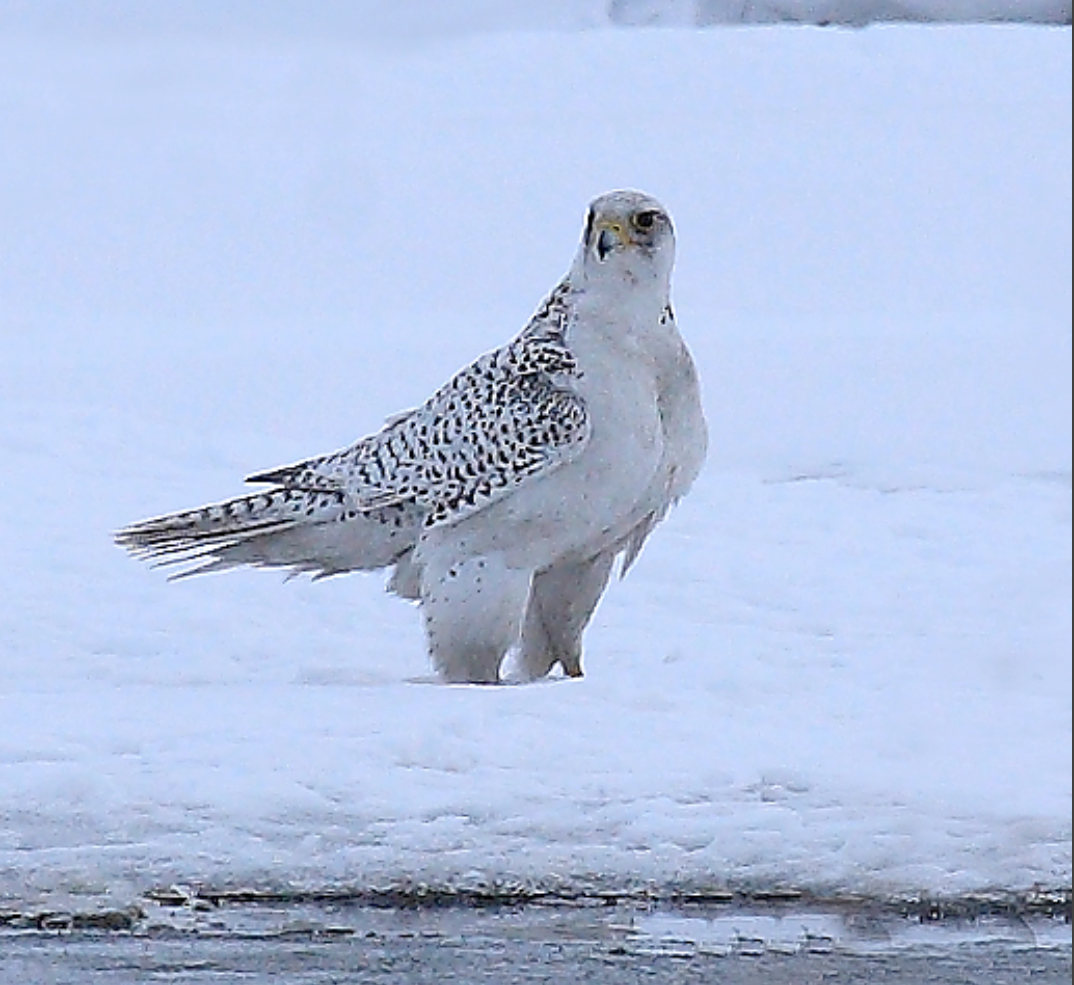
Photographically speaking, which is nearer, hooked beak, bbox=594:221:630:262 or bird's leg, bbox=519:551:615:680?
hooked beak, bbox=594:221:630:262

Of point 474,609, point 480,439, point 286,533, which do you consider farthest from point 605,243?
point 286,533

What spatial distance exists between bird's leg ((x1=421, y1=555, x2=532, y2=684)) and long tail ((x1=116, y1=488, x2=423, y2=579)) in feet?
0.54

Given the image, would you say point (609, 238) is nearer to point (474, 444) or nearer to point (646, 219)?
point (646, 219)

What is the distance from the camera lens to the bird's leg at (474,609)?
18.3 feet

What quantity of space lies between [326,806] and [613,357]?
1423 millimetres

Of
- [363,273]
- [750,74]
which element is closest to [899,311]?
[363,273]

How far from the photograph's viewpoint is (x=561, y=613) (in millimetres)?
5957

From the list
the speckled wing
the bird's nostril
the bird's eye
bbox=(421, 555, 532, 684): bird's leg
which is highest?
the bird's eye

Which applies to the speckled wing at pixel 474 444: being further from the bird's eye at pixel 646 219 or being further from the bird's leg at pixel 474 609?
the bird's eye at pixel 646 219

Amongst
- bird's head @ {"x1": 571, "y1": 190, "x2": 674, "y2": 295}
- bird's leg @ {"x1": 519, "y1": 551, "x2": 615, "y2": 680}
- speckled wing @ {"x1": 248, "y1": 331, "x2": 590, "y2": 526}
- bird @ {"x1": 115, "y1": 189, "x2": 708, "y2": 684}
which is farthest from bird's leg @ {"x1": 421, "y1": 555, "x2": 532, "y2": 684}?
bird's head @ {"x1": 571, "y1": 190, "x2": 674, "y2": 295}

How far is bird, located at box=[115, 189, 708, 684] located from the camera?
5.48m

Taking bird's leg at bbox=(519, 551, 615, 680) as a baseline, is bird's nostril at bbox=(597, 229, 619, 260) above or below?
above

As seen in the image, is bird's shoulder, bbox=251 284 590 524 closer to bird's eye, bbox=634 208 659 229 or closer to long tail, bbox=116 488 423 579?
long tail, bbox=116 488 423 579

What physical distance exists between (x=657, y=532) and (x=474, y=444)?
2719mm
